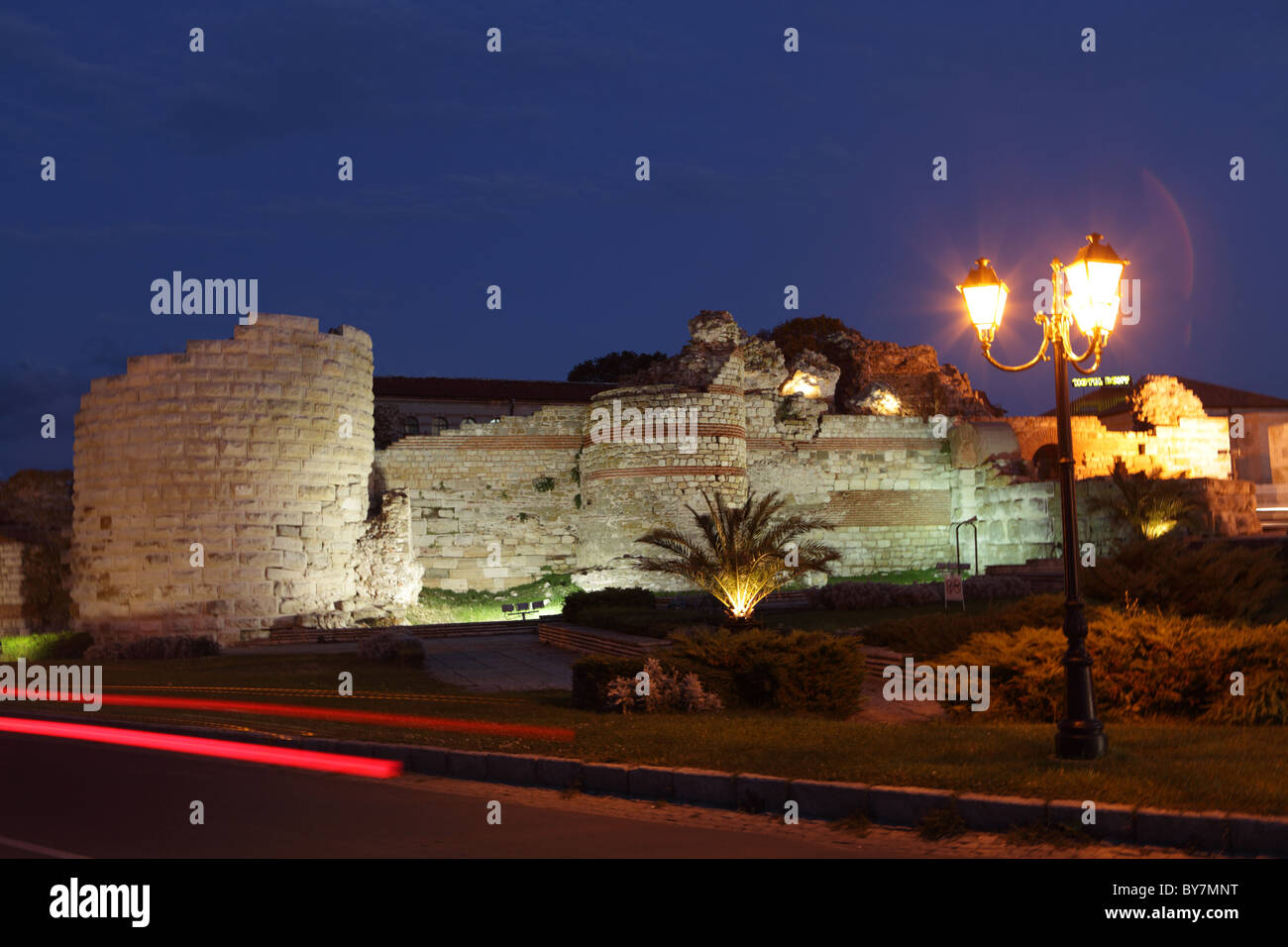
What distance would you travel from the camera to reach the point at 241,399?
22125 mm

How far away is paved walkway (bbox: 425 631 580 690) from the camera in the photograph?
1568 centimetres

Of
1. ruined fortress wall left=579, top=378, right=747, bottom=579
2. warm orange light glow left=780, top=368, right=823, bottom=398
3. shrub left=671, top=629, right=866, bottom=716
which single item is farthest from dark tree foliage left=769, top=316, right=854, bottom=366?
shrub left=671, top=629, right=866, bottom=716

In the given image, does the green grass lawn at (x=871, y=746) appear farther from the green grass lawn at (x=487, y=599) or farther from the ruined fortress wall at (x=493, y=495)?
the ruined fortress wall at (x=493, y=495)

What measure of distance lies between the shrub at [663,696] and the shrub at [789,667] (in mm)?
398

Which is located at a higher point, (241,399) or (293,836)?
(241,399)

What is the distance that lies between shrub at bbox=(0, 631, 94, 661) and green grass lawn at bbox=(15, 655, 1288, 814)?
923 centimetres

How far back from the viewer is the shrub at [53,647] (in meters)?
22.0

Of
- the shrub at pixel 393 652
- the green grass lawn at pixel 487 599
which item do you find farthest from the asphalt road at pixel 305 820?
the green grass lawn at pixel 487 599

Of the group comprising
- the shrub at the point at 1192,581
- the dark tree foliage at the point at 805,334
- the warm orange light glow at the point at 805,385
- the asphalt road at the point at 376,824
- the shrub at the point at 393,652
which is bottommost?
the asphalt road at the point at 376,824

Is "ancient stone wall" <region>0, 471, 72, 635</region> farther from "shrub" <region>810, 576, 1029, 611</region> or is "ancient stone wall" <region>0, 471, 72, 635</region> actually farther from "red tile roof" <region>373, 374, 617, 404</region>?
"red tile roof" <region>373, 374, 617, 404</region>

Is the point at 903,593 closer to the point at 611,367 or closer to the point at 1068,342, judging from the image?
the point at 1068,342
